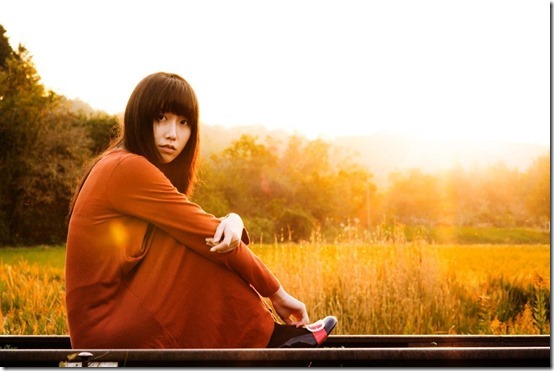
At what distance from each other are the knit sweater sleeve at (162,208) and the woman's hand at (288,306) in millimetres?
169

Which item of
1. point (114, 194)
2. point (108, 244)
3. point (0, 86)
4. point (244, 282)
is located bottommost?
point (244, 282)

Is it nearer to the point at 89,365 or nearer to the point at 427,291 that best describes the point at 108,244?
the point at 89,365

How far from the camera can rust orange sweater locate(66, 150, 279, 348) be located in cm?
174

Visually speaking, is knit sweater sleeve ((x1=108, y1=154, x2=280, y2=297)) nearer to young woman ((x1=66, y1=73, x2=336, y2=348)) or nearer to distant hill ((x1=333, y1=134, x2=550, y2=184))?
young woman ((x1=66, y1=73, x2=336, y2=348))

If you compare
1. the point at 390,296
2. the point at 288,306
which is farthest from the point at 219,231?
the point at 390,296

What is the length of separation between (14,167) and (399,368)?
1232 centimetres

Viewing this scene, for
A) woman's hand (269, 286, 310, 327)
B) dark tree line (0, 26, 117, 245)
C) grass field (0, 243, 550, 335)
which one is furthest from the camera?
dark tree line (0, 26, 117, 245)

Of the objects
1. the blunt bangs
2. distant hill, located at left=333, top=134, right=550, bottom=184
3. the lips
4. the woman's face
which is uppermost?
the blunt bangs

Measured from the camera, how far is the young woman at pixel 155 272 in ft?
5.70

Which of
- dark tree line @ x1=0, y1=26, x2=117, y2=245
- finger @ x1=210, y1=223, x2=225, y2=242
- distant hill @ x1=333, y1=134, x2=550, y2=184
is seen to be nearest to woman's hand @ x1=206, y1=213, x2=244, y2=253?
finger @ x1=210, y1=223, x2=225, y2=242

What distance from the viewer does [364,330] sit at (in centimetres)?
418

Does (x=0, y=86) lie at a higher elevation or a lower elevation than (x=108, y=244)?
higher

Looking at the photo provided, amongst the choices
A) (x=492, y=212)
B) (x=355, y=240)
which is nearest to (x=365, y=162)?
(x=492, y=212)

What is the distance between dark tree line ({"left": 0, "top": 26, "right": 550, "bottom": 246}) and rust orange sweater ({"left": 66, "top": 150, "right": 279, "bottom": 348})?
7227 millimetres
